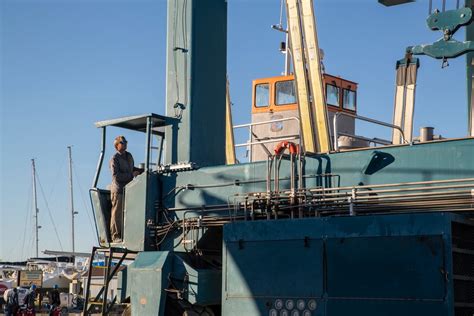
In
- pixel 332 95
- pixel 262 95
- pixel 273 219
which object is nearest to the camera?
pixel 273 219

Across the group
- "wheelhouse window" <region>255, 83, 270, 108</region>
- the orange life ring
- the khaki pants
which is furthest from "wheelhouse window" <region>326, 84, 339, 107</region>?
the orange life ring

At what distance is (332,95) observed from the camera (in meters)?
21.8

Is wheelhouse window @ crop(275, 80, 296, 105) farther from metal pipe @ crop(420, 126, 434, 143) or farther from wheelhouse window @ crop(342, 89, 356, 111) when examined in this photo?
metal pipe @ crop(420, 126, 434, 143)

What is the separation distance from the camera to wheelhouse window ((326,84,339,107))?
2162 centimetres

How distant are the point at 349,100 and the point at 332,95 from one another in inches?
29.1

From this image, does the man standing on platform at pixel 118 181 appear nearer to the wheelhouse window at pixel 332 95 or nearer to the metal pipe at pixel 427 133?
the metal pipe at pixel 427 133

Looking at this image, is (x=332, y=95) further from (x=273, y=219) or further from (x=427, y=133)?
(x=273, y=219)

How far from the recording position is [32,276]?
38.5 meters

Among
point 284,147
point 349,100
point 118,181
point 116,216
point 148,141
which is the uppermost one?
point 349,100

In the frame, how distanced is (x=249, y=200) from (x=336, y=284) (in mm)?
2298

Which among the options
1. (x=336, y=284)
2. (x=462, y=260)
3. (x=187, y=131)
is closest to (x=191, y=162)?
(x=187, y=131)

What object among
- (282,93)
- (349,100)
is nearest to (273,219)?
(282,93)

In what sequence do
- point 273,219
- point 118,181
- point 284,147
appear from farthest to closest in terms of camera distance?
point 118,181, point 284,147, point 273,219

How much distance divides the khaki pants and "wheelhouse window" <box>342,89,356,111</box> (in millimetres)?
10264
